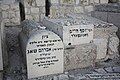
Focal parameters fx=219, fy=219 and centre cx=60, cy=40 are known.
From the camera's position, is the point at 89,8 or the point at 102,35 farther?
the point at 89,8

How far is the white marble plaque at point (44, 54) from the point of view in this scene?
13.1 feet

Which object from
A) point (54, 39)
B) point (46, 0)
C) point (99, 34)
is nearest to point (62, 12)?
point (46, 0)

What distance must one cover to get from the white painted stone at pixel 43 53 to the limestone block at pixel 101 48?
0.90 m

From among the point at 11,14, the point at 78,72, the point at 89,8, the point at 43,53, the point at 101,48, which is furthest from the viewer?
the point at 11,14

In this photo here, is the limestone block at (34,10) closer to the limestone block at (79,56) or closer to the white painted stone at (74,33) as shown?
the white painted stone at (74,33)

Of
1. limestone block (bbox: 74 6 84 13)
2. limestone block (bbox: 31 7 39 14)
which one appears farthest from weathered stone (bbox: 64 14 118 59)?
limestone block (bbox: 31 7 39 14)

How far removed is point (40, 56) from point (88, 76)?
98cm

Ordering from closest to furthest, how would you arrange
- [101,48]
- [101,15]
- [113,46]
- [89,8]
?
1. [101,48]
2. [113,46]
3. [101,15]
4. [89,8]

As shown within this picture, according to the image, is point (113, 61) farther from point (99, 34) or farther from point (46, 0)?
point (46, 0)

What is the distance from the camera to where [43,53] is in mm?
4082

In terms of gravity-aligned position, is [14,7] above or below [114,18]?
above

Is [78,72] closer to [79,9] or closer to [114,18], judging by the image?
[114,18]

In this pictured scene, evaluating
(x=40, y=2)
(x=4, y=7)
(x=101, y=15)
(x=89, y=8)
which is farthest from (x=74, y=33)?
(x=4, y=7)

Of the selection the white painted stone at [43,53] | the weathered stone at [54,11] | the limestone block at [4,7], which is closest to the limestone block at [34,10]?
the weathered stone at [54,11]
